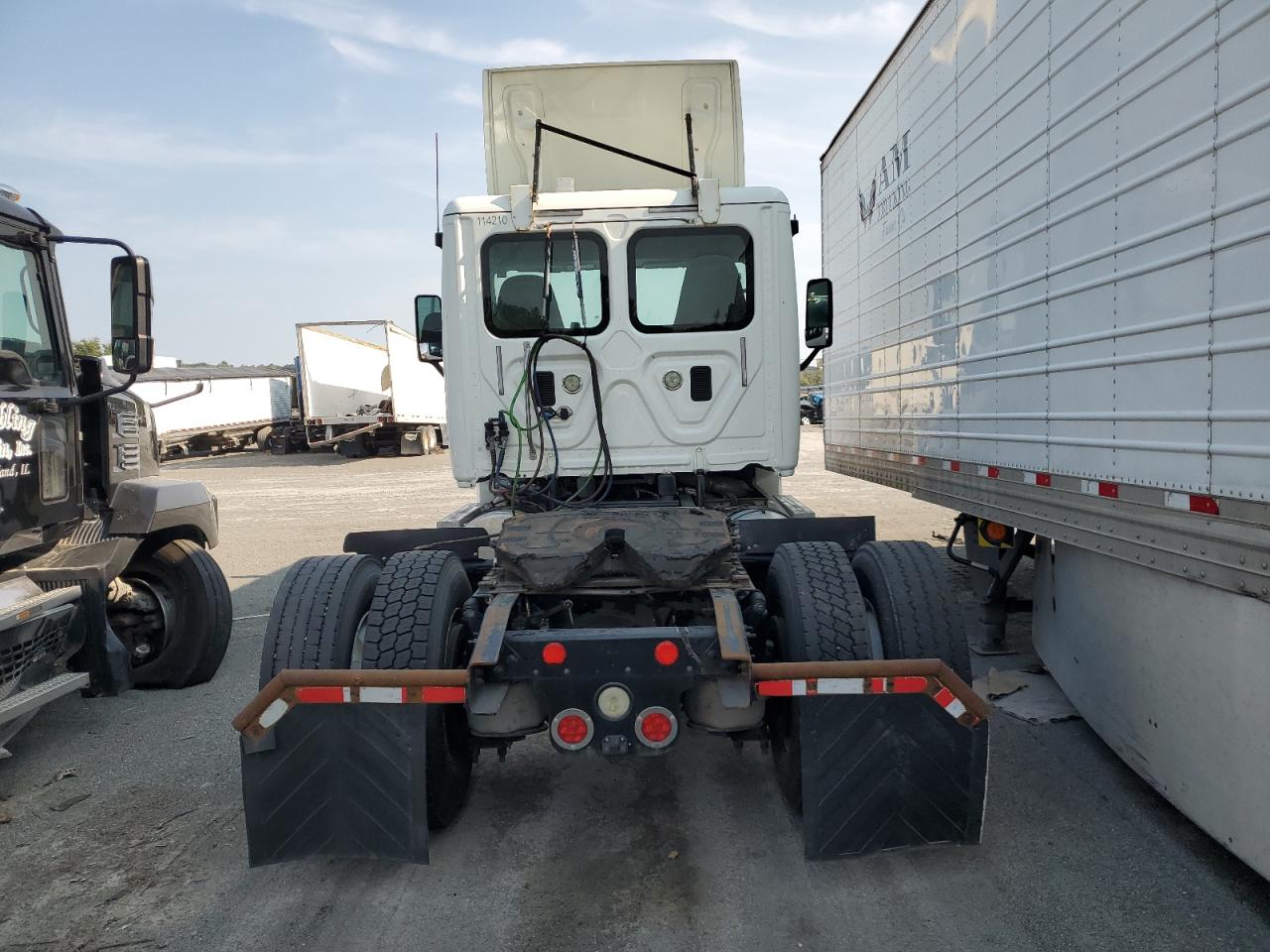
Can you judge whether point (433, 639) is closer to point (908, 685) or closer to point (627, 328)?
point (908, 685)

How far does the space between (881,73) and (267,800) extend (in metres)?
6.56

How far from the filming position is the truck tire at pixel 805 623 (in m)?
3.11

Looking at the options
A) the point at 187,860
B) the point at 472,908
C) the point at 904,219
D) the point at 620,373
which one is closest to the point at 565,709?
the point at 472,908

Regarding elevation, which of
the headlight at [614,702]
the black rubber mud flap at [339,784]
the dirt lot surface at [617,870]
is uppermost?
the headlight at [614,702]

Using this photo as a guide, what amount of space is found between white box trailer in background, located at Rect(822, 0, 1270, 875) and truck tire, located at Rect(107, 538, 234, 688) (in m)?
4.84

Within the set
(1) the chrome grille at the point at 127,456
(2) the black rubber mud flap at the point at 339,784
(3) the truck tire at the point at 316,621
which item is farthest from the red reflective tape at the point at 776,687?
(1) the chrome grille at the point at 127,456

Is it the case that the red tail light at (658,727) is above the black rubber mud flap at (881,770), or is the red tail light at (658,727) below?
above

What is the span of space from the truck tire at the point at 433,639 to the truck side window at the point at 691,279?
6.29 ft

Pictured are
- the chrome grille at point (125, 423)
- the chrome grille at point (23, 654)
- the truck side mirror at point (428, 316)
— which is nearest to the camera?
the chrome grille at point (23, 654)

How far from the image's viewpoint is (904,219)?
624 cm

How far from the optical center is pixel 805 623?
3154 millimetres

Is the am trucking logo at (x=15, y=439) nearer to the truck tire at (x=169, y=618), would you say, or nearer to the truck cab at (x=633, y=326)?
the truck tire at (x=169, y=618)

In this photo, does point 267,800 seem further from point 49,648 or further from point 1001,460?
point 1001,460

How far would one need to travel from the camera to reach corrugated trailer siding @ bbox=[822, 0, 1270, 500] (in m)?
2.67
